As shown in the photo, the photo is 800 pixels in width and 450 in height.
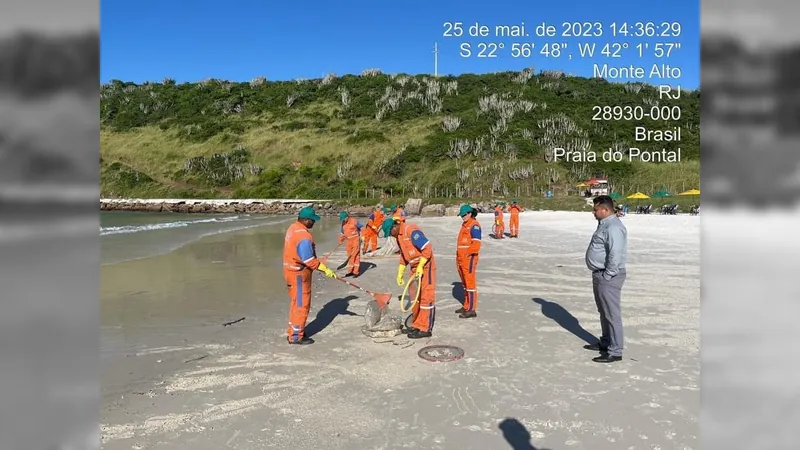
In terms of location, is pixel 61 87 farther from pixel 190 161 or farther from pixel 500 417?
pixel 190 161

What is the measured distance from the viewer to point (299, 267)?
21.5 ft

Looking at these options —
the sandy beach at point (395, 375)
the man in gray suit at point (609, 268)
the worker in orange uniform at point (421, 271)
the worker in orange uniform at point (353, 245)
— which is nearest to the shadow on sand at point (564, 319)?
the sandy beach at point (395, 375)

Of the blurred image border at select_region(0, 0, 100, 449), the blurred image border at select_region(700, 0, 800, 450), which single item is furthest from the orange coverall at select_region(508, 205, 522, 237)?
the blurred image border at select_region(0, 0, 100, 449)

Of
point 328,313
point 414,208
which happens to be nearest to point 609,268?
point 328,313

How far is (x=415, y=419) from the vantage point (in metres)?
4.45

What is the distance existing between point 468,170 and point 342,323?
59.3 metres

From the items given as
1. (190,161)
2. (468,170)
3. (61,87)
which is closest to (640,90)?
(468,170)

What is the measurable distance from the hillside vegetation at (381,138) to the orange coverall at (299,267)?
2027 inches

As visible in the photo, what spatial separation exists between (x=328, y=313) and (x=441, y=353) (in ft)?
9.81

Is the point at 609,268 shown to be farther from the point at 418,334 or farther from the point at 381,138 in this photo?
the point at 381,138

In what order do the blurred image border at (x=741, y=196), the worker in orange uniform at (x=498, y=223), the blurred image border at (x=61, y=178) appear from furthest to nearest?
the worker in orange uniform at (x=498, y=223), the blurred image border at (x=741, y=196), the blurred image border at (x=61, y=178)

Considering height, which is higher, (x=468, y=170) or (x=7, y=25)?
(x=468, y=170)

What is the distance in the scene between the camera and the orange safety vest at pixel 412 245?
710 cm

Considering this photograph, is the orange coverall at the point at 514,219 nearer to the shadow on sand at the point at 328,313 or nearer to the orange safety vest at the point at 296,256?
the shadow on sand at the point at 328,313
